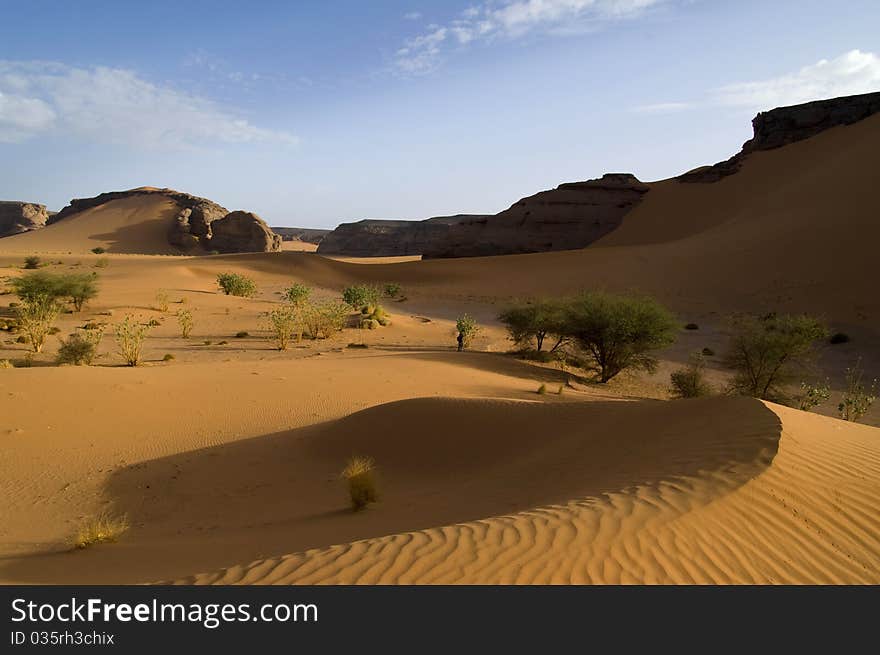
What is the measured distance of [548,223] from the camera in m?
55.2

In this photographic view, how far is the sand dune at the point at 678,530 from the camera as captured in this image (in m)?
3.49

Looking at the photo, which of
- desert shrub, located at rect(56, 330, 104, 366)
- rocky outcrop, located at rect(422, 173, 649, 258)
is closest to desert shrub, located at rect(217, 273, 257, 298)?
desert shrub, located at rect(56, 330, 104, 366)

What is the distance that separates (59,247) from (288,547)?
81948 mm

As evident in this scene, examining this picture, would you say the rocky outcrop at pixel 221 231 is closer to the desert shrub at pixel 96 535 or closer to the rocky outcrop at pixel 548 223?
the rocky outcrop at pixel 548 223

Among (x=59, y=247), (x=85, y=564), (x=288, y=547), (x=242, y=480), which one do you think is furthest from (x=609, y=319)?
(x=59, y=247)

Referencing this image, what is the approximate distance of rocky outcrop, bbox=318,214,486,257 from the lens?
3460 inches

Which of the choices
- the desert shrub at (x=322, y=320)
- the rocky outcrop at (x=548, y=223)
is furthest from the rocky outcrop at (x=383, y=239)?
the desert shrub at (x=322, y=320)

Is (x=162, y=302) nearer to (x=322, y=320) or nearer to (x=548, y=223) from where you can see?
(x=322, y=320)

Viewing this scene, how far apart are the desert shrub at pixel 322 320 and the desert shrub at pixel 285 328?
339mm

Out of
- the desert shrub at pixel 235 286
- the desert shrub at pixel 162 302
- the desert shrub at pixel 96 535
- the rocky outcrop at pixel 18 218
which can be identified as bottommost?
the desert shrub at pixel 96 535

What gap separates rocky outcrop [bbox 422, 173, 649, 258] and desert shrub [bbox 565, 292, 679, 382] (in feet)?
130

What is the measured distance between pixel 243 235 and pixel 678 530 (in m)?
66.9

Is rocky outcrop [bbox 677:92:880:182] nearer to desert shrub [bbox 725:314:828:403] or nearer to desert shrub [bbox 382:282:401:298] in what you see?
desert shrub [bbox 382:282:401:298]

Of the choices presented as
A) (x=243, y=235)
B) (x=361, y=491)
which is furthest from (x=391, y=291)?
Answer: (x=243, y=235)
